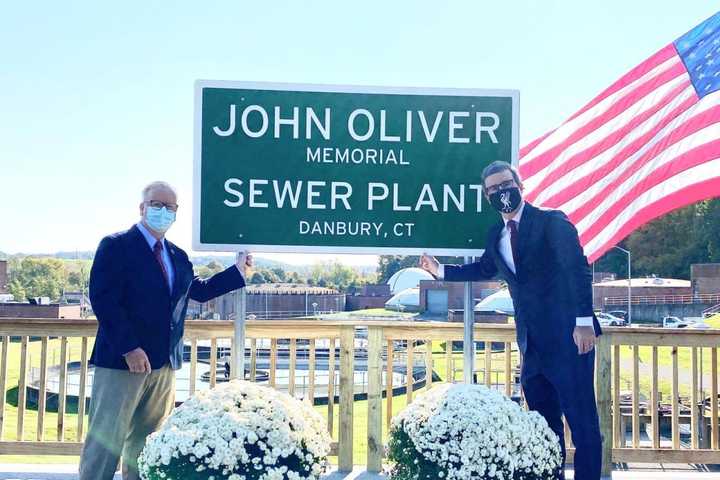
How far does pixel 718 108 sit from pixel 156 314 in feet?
12.3

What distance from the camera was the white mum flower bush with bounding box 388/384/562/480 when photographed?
2.62 metres

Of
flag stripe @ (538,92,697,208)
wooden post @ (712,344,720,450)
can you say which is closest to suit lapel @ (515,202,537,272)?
flag stripe @ (538,92,697,208)

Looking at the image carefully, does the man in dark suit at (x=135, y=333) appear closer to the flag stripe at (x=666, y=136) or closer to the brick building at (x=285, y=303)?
the flag stripe at (x=666, y=136)

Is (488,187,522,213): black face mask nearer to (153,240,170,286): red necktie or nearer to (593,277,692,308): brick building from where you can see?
(153,240,170,286): red necktie

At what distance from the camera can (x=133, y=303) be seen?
3.19 metres

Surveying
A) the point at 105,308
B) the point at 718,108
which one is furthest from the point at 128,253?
the point at 718,108

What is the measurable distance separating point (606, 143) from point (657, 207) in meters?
0.58

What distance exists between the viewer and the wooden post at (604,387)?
4.20 m

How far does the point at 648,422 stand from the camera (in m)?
14.5

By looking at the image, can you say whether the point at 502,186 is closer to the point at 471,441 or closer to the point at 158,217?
the point at 471,441

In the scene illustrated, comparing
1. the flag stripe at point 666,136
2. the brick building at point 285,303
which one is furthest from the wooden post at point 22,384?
the brick building at point 285,303

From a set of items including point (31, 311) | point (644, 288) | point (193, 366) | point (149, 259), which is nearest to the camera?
point (149, 259)

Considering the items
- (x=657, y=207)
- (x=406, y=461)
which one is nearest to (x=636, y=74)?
(x=657, y=207)

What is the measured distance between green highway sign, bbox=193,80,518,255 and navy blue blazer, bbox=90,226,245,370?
0.54m
